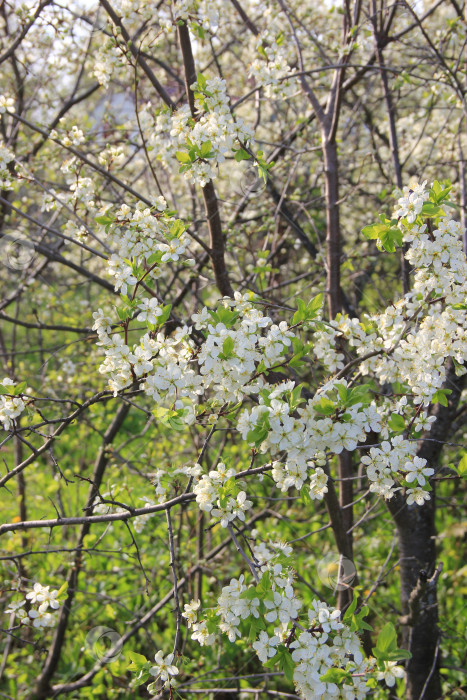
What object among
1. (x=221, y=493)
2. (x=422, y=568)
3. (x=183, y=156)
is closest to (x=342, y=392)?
(x=221, y=493)

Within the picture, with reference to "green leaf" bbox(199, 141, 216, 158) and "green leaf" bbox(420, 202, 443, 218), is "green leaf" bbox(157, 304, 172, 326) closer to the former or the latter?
"green leaf" bbox(199, 141, 216, 158)

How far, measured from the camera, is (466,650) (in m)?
3.02

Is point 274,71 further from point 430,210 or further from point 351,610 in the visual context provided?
point 351,610

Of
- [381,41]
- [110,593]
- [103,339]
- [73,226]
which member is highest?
[381,41]

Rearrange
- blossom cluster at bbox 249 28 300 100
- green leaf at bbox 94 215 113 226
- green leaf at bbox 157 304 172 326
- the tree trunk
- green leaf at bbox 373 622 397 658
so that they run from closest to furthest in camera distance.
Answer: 1. green leaf at bbox 373 622 397 658
2. green leaf at bbox 157 304 172 326
3. green leaf at bbox 94 215 113 226
4. the tree trunk
5. blossom cluster at bbox 249 28 300 100

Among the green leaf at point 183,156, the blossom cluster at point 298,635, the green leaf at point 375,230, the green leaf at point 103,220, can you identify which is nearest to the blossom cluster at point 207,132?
the green leaf at point 183,156

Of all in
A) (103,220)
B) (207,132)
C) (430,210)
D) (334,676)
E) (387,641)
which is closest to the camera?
(334,676)

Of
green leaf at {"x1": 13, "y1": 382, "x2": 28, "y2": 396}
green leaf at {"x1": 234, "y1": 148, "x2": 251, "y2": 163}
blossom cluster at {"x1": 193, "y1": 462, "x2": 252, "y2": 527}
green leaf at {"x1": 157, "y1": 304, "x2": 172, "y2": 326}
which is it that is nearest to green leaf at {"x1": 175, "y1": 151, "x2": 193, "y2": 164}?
green leaf at {"x1": 234, "y1": 148, "x2": 251, "y2": 163}

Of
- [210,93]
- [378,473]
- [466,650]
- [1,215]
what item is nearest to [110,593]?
[466,650]

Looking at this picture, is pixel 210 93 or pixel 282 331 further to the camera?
pixel 210 93

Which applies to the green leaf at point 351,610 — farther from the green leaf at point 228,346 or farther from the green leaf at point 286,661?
the green leaf at point 228,346

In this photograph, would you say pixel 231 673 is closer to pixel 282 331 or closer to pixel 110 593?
pixel 110 593

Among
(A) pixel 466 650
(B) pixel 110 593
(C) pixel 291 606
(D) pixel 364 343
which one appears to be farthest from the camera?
(B) pixel 110 593

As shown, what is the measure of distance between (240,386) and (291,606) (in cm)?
53
